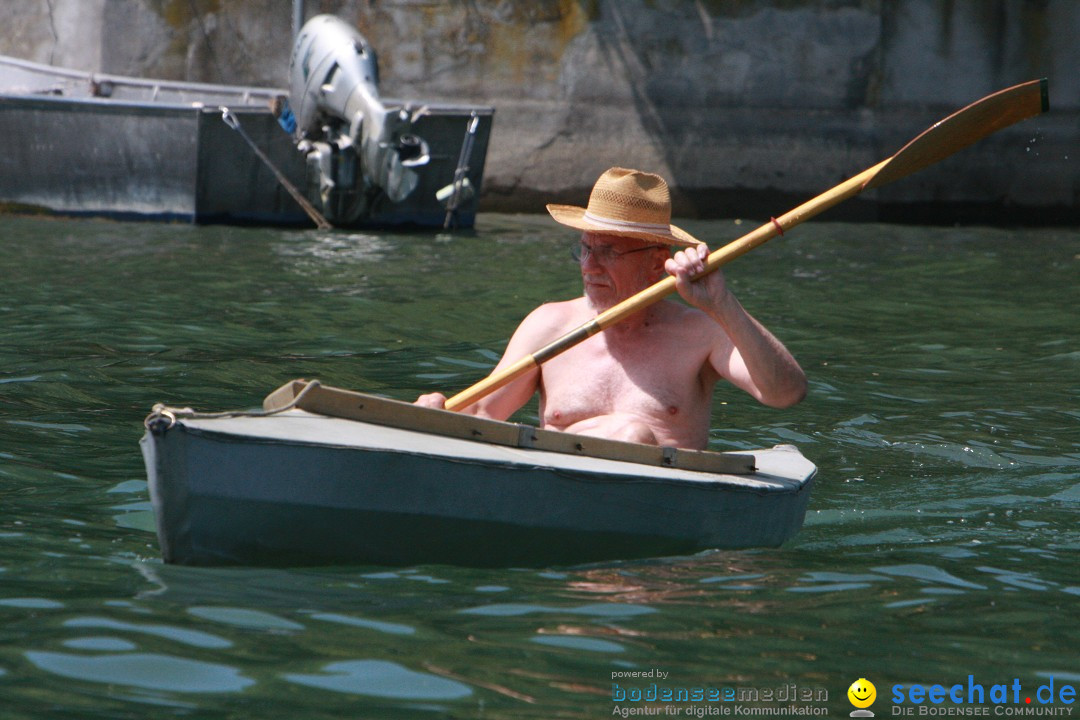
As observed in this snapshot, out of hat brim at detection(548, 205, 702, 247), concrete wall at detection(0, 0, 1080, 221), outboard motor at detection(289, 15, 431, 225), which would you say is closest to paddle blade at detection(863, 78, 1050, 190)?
hat brim at detection(548, 205, 702, 247)

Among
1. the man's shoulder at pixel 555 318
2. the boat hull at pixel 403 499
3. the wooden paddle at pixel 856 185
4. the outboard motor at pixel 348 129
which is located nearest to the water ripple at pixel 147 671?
the boat hull at pixel 403 499

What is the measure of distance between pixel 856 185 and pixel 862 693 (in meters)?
2.07

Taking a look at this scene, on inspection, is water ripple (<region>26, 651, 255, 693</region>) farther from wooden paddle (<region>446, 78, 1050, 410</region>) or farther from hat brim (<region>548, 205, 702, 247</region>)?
hat brim (<region>548, 205, 702, 247</region>)

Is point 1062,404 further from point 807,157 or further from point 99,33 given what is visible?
point 99,33

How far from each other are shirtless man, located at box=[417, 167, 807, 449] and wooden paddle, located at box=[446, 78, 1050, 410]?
0.43ft

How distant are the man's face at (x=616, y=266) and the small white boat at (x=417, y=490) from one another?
2.02 feet

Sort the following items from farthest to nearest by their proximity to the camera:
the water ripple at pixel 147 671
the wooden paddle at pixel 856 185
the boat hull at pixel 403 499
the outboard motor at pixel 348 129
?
the outboard motor at pixel 348 129 < the wooden paddle at pixel 856 185 < the boat hull at pixel 403 499 < the water ripple at pixel 147 671

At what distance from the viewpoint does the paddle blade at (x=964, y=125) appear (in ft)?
16.2

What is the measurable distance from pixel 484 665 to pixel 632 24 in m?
14.2

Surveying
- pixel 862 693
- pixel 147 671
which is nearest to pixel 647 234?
pixel 862 693

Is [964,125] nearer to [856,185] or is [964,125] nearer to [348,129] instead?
[856,185]

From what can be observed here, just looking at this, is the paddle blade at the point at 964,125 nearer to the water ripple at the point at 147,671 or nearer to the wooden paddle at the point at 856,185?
the wooden paddle at the point at 856,185

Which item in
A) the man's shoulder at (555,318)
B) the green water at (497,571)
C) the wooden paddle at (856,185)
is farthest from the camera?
the man's shoulder at (555,318)

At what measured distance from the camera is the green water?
10.2 feet
